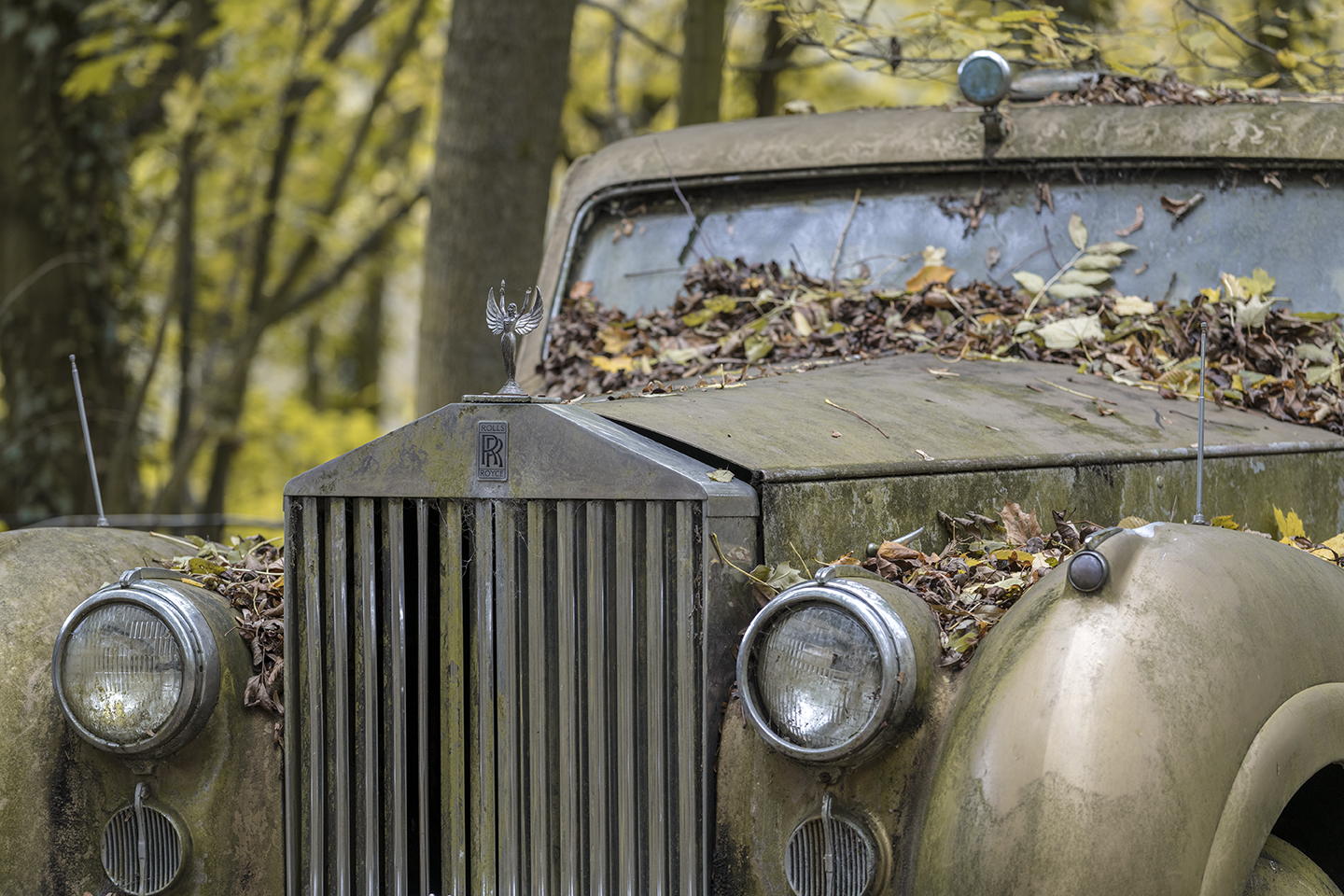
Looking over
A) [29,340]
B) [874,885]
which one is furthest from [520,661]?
[29,340]

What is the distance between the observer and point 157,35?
8586 mm

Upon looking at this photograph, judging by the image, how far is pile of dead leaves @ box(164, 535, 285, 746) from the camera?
2777 millimetres

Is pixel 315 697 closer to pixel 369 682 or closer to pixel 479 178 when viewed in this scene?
pixel 369 682

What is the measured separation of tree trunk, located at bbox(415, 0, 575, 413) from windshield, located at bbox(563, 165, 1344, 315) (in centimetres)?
227

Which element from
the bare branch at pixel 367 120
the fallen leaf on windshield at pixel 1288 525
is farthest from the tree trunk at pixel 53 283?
the fallen leaf on windshield at pixel 1288 525

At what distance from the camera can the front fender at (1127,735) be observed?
2006mm

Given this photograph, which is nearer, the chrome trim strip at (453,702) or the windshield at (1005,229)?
the chrome trim strip at (453,702)

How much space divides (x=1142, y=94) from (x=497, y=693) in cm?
313

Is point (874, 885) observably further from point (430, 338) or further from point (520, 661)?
point (430, 338)

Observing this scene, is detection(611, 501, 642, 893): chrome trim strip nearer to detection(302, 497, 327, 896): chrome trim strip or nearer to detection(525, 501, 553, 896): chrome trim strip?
detection(525, 501, 553, 896): chrome trim strip

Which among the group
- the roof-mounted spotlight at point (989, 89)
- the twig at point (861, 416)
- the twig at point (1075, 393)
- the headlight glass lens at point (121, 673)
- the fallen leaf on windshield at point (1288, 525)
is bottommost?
the headlight glass lens at point (121, 673)

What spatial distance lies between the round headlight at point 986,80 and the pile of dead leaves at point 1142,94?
246 mm

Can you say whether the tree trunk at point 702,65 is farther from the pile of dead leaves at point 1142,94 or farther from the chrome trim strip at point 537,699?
the chrome trim strip at point 537,699

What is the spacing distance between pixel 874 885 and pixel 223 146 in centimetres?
1005
